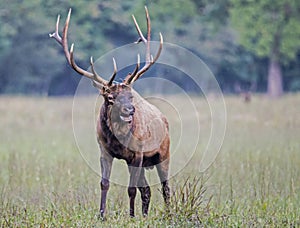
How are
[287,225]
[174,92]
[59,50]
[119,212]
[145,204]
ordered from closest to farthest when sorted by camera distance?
[287,225], [119,212], [145,204], [174,92], [59,50]

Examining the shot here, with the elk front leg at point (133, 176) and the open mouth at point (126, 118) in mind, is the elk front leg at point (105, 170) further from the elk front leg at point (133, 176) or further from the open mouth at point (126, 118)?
the open mouth at point (126, 118)

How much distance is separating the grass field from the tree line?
9.93 metres

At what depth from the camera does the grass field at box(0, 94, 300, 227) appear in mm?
7609

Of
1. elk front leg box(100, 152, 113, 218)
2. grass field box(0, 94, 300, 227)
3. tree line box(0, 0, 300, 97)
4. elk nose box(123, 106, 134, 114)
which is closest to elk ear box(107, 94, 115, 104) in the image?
elk nose box(123, 106, 134, 114)

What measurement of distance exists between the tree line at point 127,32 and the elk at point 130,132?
18.1 meters

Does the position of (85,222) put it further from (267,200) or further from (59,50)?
(59,50)

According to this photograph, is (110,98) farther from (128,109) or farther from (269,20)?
(269,20)

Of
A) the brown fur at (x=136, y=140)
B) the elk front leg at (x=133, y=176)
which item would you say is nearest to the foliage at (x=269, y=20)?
the brown fur at (x=136, y=140)

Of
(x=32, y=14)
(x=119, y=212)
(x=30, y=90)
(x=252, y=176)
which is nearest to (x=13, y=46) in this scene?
(x=30, y=90)

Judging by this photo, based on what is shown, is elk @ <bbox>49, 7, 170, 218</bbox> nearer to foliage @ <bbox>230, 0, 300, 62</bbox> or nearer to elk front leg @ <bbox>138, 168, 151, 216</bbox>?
elk front leg @ <bbox>138, 168, 151, 216</bbox>

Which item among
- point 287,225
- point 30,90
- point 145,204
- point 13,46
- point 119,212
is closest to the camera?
point 287,225

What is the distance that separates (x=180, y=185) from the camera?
8.08m

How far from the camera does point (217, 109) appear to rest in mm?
24391

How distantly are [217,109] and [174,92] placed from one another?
2.63 metres
